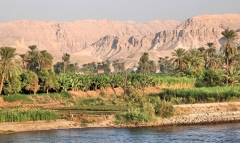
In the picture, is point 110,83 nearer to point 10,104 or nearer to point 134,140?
point 10,104

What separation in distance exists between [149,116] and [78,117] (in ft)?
26.5

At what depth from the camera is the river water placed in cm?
4319

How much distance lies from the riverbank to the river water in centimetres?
178

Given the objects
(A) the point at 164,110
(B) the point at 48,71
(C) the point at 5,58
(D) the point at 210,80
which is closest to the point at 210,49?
(D) the point at 210,80

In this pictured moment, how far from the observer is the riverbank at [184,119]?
49.4 metres

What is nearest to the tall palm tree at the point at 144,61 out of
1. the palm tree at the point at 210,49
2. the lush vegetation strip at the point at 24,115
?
the palm tree at the point at 210,49

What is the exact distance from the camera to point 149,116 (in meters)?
53.3

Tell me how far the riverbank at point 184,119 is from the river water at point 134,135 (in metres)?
1.78

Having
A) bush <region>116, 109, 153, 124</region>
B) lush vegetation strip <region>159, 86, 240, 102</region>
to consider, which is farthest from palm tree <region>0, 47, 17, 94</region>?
lush vegetation strip <region>159, 86, 240, 102</region>

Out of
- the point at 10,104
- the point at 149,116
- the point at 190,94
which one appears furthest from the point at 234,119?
the point at 10,104

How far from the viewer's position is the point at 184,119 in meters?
55.6

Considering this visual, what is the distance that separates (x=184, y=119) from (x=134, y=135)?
1130 cm

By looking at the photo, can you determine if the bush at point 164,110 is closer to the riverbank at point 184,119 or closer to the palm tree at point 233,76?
the riverbank at point 184,119

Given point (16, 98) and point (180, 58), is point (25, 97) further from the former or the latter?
point (180, 58)
